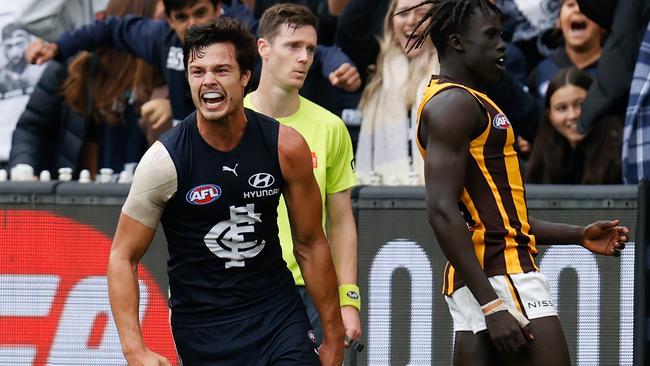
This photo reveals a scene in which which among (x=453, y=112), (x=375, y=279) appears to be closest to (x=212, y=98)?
(x=453, y=112)

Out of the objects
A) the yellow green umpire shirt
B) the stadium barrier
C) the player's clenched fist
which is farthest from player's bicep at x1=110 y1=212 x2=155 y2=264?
the player's clenched fist

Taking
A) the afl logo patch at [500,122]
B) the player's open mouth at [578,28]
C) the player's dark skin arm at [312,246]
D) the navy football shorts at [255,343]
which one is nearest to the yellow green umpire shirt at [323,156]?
the player's dark skin arm at [312,246]

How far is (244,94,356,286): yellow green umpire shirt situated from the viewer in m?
6.50

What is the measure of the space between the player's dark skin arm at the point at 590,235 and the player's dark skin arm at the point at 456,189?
698mm

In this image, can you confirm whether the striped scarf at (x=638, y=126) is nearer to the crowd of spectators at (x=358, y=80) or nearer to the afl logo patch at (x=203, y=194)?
the crowd of spectators at (x=358, y=80)

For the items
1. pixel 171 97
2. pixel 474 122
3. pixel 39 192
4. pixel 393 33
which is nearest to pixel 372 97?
pixel 393 33

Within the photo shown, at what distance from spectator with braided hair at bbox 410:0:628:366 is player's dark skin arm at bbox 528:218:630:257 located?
348mm

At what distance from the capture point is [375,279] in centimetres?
732

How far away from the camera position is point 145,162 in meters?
5.28

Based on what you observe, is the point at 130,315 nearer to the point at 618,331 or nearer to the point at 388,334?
the point at 388,334

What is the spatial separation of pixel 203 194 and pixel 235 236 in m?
0.22

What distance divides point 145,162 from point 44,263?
2.58m

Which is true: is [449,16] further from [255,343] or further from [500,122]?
[255,343]

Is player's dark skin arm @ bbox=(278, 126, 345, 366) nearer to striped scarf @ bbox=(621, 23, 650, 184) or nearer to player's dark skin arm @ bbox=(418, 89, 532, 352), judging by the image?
player's dark skin arm @ bbox=(418, 89, 532, 352)
